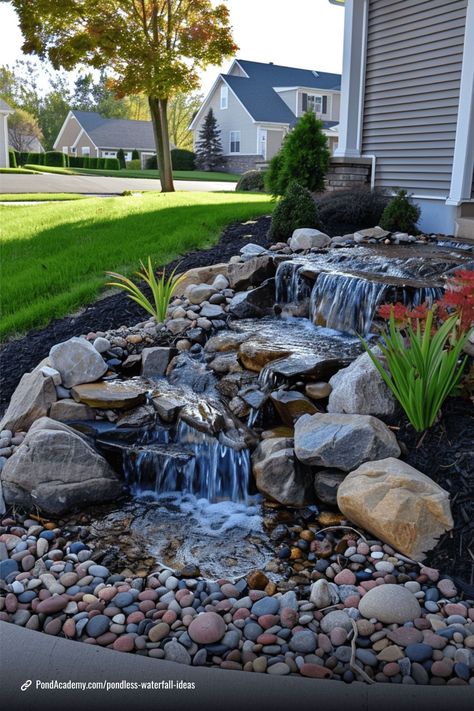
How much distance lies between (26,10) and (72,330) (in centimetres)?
1076

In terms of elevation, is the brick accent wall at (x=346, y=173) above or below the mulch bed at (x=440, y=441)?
above

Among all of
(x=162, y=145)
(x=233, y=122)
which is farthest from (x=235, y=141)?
(x=162, y=145)

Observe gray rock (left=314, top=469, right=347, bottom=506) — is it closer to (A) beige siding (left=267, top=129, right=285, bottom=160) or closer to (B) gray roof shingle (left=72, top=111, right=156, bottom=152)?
(A) beige siding (left=267, top=129, right=285, bottom=160)

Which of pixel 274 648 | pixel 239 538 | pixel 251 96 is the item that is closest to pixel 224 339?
pixel 239 538

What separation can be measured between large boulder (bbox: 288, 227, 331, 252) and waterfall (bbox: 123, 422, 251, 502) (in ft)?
11.2

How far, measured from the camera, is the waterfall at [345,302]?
485 cm

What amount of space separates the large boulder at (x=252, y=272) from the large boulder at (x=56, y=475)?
2.67 meters

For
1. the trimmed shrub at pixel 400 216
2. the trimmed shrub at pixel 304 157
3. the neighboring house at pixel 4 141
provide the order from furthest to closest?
1. the neighboring house at pixel 4 141
2. the trimmed shrub at pixel 304 157
3. the trimmed shrub at pixel 400 216

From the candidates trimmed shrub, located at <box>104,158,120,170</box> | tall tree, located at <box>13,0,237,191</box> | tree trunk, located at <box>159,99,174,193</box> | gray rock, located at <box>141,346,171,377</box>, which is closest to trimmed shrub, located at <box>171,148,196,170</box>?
trimmed shrub, located at <box>104,158,120,170</box>

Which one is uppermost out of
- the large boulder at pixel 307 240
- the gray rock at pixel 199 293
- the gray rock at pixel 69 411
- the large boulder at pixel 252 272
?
the large boulder at pixel 307 240

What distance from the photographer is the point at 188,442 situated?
144 inches

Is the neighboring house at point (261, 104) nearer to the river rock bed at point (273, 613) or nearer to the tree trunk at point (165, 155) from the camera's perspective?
the tree trunk at point (165, 155)

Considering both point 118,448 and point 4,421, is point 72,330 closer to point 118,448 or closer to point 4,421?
point 4,421

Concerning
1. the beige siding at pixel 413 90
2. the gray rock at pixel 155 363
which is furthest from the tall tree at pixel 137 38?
the gray rock at pixel 155 363
